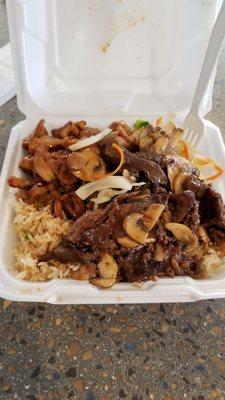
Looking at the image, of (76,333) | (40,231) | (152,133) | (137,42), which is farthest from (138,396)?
(137,42)

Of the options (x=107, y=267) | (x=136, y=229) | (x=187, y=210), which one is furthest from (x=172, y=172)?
(x=107, y=267)

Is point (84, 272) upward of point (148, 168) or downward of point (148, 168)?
downward

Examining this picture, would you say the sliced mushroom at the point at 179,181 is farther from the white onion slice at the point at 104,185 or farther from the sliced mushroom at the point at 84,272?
the sliced mushroom at the point at 84,272

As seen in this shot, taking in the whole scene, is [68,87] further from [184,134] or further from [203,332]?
[203,332]

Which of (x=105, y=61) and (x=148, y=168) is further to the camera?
(x=105, y=61)

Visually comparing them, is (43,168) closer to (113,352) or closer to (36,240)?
(36,240)

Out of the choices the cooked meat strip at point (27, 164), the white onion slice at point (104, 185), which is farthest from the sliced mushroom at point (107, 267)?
the cooked meat strip at point (27, 164)

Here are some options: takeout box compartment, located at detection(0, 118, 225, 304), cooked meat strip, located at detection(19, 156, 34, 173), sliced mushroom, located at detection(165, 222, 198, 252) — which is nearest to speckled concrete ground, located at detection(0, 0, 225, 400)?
takeout box compartment, located at detection(0, 118, 225, 304)
